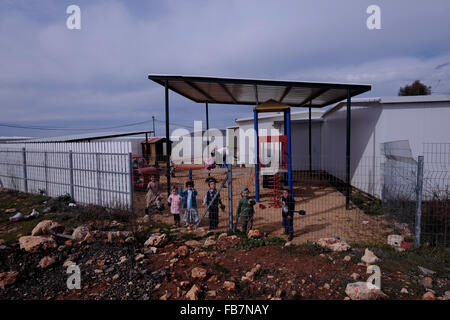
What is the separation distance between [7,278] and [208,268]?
2.95 m

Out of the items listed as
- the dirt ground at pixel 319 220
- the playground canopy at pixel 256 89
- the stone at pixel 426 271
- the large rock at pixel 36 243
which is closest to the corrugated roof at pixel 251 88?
the playground canopy at pixel 256 89

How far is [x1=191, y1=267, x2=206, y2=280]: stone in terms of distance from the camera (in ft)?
12.0

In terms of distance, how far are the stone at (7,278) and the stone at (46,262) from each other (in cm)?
38

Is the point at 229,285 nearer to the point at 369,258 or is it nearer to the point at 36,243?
the point at 369,258

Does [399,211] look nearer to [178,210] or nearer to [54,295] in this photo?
[178,210]

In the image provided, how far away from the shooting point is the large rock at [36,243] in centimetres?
485

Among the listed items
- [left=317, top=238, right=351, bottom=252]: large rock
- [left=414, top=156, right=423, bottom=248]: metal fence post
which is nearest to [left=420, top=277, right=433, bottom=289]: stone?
[left=317, top=238, right=351, bottom=252]: large rock

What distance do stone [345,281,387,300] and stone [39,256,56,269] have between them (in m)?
4.60

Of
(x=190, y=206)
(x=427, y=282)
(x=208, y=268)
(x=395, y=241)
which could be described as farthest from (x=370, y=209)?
(x=208, y=268)

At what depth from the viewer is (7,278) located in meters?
3.77

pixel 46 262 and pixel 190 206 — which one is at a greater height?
pixel 190 206

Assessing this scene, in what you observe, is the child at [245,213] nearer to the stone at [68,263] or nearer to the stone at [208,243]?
the stone at [208,243]
